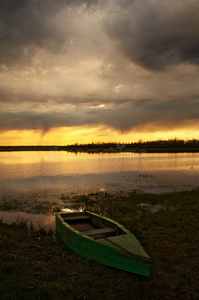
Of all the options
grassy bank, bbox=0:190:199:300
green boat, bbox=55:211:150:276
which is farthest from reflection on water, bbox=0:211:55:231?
green boat, bbox=55:211:150:276

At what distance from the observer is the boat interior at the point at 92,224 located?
7.28 meters

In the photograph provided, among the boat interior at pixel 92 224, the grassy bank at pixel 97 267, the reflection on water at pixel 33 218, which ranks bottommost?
the reflection on water at pixel 33 218

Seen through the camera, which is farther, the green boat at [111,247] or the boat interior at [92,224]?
the boat interior at [92,224]

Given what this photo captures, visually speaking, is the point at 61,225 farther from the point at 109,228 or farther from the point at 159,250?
the point at 159,250

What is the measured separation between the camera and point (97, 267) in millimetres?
5824

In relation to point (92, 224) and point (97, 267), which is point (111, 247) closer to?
point (97, 267)

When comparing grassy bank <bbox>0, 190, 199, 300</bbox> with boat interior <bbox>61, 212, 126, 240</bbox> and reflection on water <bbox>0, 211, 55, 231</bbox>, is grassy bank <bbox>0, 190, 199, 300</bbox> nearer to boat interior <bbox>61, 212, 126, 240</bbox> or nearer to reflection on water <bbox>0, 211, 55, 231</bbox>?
reflection on water <bbox>0, 211, 55, 231</bbox>

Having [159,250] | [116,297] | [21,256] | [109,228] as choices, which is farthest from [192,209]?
[21,256]

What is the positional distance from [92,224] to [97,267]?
3.26 meters

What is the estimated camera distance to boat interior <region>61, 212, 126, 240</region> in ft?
23.9

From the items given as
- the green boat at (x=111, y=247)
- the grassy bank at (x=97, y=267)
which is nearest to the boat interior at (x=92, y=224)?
the green boat at (x=111, y=247)

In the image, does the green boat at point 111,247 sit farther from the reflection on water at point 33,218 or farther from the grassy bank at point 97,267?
the reflection on water at point 33,218

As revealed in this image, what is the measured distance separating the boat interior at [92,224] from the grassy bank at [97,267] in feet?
3.17

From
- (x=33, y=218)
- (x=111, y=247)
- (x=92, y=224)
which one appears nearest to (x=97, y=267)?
(x=111, y=247)
